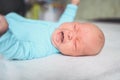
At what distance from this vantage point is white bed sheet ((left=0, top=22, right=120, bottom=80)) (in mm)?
971

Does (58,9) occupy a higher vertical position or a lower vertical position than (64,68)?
higher

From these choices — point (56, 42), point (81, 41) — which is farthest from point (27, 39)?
point (81, 41)

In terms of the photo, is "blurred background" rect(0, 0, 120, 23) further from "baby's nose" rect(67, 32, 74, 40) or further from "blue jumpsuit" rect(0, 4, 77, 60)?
"baby's nose" rect(67, 32, 74, 40)

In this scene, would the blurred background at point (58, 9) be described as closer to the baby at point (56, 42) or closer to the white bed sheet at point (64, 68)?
the baby at point (56, 42)

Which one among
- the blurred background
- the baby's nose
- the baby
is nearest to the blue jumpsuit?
the baby

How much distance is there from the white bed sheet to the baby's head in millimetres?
34

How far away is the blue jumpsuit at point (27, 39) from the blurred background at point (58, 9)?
0.97 feet

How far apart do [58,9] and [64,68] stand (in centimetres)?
142

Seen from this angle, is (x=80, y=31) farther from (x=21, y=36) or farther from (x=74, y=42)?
(x=21, y=36)

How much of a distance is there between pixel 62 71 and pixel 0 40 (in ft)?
0.95

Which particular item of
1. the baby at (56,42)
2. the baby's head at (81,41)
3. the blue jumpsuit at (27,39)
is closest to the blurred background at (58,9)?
the blue jumpsuit at (27,39)

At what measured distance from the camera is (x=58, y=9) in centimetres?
235

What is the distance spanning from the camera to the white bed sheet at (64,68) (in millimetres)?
971

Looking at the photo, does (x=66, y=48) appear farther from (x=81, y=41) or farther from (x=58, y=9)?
(x=58, y=9)
